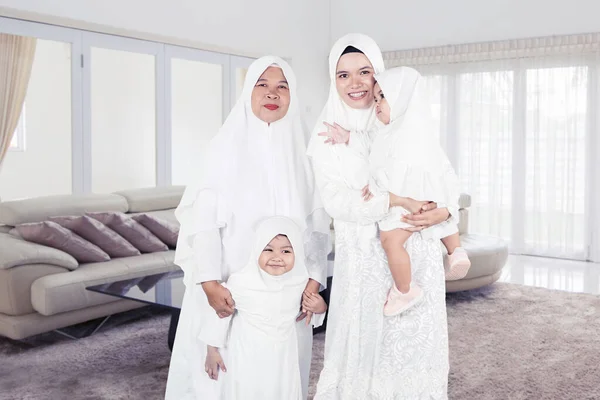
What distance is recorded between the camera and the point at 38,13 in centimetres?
503

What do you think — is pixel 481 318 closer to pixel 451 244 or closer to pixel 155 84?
pixel 451 244

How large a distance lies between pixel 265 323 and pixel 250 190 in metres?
0.40

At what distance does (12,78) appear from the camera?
16.7 ft

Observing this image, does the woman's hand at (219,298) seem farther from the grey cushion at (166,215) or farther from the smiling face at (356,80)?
the grey cushion at (166,215)

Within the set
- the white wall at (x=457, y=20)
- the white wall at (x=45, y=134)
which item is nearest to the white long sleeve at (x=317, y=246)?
the white wall at (x=45, y=134)

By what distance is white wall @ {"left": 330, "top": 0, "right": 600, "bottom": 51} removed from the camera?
6.68 metres

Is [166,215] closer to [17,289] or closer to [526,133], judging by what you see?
[17,289]

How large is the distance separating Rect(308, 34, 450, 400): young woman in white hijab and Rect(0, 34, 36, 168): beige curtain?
3914 millimetres

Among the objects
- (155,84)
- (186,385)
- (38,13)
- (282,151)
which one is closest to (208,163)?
(282,151)

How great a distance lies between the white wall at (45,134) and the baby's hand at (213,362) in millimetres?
3649

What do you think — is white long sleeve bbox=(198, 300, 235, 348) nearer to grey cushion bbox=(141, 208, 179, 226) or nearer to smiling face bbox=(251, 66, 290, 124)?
smiling face bbox=(251, 66, 290, 124)

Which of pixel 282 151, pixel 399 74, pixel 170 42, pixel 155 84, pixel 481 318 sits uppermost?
pixel 170 42

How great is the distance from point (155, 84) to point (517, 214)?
13.1 ft

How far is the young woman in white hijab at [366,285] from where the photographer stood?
73.2 inches
